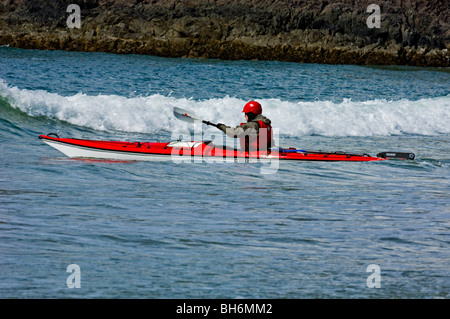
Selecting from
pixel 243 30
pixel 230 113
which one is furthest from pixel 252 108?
pixel 243 30

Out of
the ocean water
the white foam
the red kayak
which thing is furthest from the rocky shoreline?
the red kayak

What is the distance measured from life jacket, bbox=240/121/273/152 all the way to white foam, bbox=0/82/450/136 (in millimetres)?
4924

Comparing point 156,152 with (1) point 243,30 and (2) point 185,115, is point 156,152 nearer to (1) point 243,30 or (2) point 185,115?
(2) point 185,115

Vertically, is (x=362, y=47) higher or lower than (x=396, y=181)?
higher

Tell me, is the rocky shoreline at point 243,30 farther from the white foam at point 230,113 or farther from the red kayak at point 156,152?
the red kayak at point 156,152

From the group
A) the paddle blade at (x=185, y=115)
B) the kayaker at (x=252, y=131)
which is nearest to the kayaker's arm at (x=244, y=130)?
the kayaker at (x=252, y=131)

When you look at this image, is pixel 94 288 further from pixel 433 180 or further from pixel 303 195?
pixel 433 180

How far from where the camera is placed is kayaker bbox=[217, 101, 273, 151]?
30.8ft

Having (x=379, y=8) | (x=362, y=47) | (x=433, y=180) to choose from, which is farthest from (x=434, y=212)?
(x=379, y=8)

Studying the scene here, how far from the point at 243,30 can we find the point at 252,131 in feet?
126

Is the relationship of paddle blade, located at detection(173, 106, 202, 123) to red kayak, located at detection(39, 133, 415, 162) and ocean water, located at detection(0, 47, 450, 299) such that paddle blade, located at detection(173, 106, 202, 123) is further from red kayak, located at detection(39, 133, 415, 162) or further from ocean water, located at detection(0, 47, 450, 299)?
ocean water, located at detection(0, 47, 450, 299)

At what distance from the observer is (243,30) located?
46719 mm
